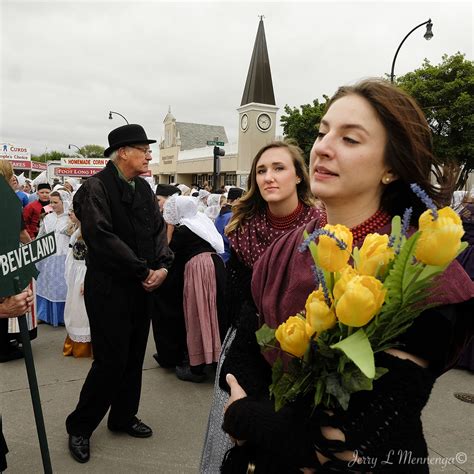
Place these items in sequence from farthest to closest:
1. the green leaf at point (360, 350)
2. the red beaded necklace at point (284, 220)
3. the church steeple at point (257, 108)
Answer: the church steeple at point (257, 108) → the red beaded necklace at point (284, 220) → the green leaf at point (360, 350)

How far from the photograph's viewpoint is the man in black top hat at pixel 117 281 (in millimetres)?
3012

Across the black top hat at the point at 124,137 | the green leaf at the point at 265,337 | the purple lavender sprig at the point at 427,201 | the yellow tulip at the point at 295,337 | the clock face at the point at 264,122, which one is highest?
the clock face at the point at 264,122

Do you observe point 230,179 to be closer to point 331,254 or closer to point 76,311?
point 76,311

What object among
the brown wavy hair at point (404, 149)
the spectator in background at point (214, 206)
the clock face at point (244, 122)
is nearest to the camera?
the brown wavy hair at point (404, 149)

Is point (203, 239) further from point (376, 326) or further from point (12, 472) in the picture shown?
point (376, 326)

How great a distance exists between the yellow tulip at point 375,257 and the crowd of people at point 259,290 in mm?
241

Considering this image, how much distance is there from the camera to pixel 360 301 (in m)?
0.89

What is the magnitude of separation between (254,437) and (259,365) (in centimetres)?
28

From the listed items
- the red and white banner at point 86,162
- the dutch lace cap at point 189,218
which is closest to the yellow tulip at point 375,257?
the dutch lace cap at point 189,218

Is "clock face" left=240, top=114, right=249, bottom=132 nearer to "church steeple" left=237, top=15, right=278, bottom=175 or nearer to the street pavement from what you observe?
"church steeple" left=237, top=15, right=278, bottom=175

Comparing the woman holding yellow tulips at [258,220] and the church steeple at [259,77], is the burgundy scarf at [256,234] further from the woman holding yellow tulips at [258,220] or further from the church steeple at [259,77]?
the church steeple at [259,77]

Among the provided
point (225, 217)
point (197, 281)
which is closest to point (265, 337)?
point (197, 281)

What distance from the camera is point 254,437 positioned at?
1202 mm

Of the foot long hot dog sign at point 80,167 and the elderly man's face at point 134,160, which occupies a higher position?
the foot long hot dog sign at point 80,167
